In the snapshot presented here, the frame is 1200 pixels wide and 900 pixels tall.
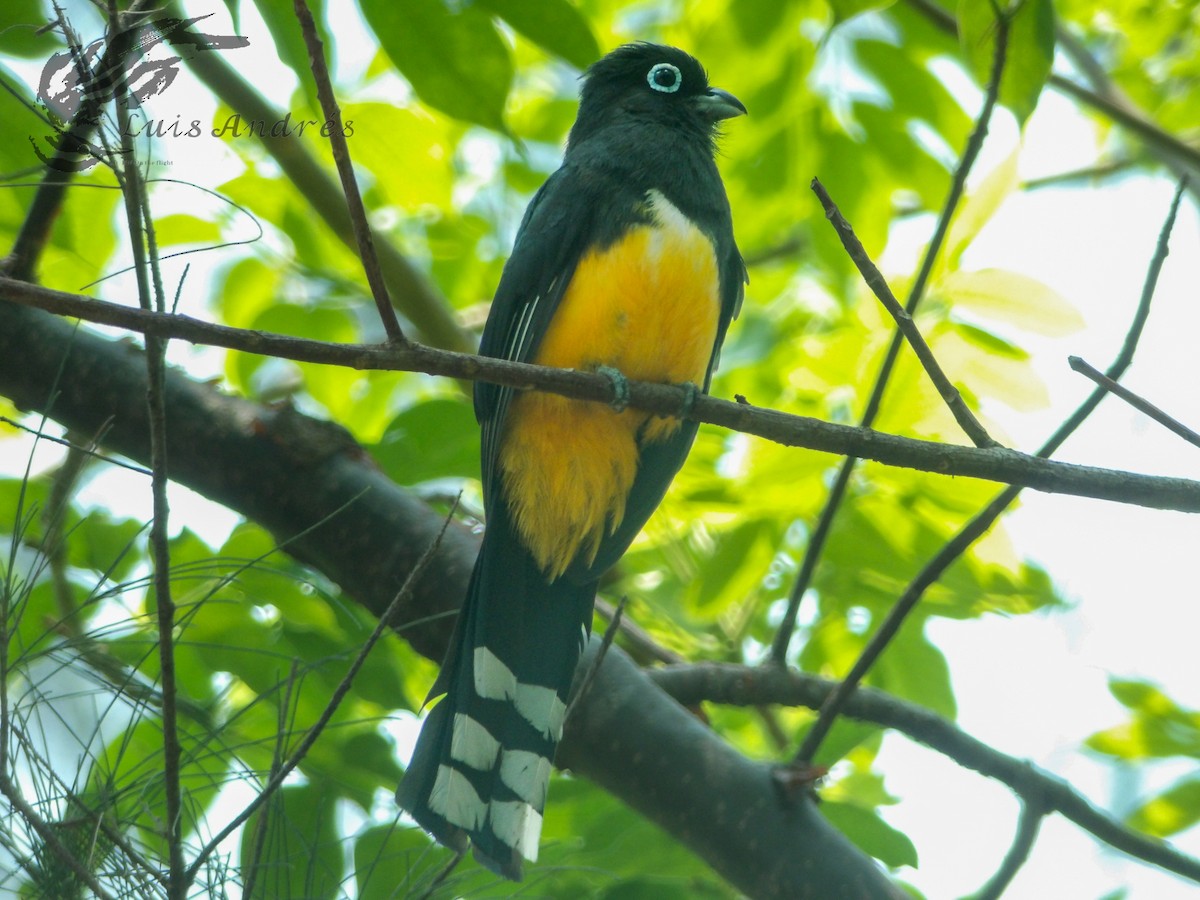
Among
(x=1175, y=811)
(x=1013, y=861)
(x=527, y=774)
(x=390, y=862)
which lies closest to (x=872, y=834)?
(x=527, y=774)

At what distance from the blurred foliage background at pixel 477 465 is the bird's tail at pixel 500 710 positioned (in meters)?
0.10

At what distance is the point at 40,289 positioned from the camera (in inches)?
79.0

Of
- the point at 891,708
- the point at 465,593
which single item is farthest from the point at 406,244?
the point at 891,708

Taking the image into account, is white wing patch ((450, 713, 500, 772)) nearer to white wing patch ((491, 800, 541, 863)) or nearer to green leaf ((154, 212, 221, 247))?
white wing patch ((491, 800, 541, 863))

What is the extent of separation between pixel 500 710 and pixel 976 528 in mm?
1446

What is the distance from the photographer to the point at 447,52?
8.75ft

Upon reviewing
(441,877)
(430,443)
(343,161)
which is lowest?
(441,877)

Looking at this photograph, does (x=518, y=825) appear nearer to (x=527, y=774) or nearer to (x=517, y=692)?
(x=527, y=774)

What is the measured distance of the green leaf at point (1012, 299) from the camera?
3.50m

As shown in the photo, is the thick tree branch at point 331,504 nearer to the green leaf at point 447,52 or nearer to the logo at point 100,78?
the logo at point 100,78

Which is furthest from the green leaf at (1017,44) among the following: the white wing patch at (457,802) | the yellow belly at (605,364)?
the white wing patch at (457,802)

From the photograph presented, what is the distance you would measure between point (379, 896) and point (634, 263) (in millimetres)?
1764

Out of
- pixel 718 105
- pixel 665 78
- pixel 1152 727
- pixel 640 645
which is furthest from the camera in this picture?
pixel 665 78

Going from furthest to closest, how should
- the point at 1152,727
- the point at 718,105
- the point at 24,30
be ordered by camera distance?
the point at 718,105, the point at 1152,727, the point at 24,30
